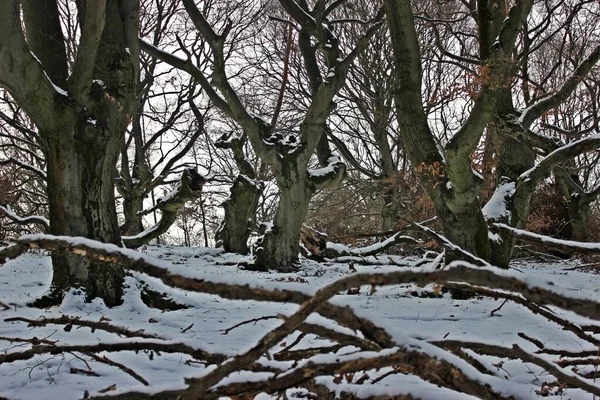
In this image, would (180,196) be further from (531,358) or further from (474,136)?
(531,358)

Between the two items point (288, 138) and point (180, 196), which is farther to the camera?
point (180, 196)

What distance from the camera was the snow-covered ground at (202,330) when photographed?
132 centimetres

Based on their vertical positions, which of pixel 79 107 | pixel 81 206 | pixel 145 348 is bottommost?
pixel 145 348

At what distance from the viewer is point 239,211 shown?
12266 millimetres

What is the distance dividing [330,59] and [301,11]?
1.18 meters

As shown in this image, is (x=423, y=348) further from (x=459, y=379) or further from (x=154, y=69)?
(x=154, y=69)

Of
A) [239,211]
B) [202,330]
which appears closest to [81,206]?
[202,330]

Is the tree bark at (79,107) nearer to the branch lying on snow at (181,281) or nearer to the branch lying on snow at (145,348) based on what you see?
the branch lying on snow at (145,348)

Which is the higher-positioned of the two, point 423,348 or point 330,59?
point 330,59

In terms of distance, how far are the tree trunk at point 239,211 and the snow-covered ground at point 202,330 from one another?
5.26 meters

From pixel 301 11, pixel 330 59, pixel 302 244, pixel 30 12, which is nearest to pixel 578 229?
pixel 302 244

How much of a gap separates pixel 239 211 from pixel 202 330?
8.78 metres

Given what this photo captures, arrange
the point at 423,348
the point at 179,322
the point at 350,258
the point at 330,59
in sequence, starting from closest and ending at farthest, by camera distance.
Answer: the point at 423,348 → the point at 179,322 → the point at 330,59 → the point at 350,258

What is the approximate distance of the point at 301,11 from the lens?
30.3ft
